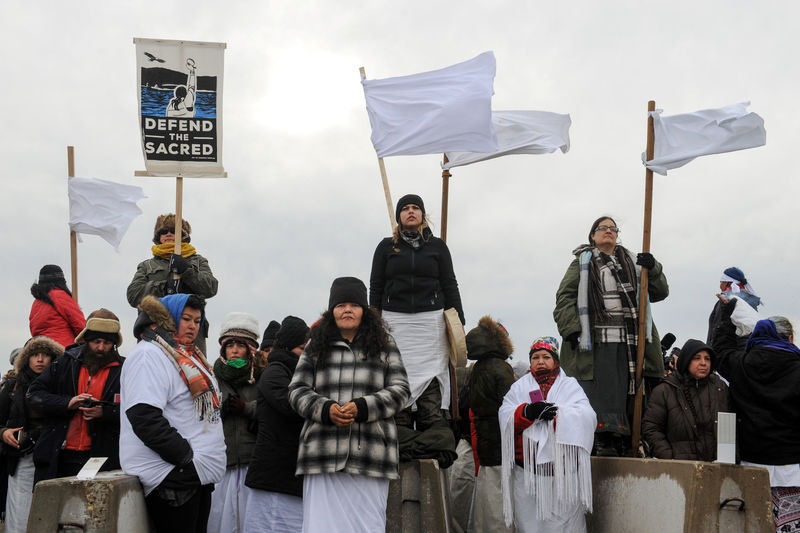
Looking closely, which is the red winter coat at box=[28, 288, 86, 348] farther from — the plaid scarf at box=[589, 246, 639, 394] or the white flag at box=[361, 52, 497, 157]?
the plaid scarf at box=[589, 246, 639, 394]

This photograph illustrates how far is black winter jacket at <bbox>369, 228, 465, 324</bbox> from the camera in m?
7.28

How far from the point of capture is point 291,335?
6.36 meters

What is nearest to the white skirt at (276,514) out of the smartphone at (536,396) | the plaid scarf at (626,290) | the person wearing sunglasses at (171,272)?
the smartphone at (536,396)

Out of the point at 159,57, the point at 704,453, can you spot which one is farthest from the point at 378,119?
the point at 704,453

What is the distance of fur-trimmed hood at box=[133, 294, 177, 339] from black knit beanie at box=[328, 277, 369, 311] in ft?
3.59

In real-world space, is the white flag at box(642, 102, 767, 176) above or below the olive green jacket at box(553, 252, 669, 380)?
above

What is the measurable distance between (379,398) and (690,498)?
2409 millimetres

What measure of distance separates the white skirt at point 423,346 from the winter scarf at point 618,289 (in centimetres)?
131

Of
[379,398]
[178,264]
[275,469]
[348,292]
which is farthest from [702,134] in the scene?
[275,469]

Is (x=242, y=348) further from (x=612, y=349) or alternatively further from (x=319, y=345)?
(x=612, y=349)

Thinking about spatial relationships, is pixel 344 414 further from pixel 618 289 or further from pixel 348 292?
pixel 618 289

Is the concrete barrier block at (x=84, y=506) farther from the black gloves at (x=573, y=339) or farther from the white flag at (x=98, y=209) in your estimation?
the white flag at (x=98, y=209)

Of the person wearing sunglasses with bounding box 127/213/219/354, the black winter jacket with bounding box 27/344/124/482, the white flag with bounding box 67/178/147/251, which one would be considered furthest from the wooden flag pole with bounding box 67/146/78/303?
the black winter jacket with bounding box 27/344/124/482

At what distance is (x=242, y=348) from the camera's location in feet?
24.4
